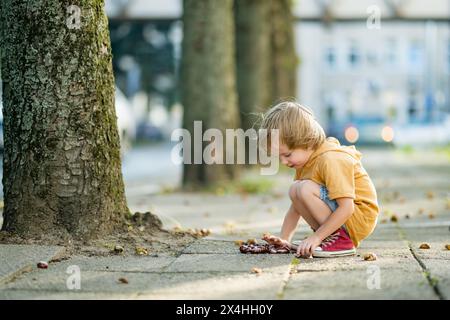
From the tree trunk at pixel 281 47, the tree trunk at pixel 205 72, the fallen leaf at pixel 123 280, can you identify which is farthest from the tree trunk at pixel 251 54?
the fallen leaf at pixel 123 280

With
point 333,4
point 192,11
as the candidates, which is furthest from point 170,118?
point 192,11

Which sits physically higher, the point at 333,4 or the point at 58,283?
the point at 333,4

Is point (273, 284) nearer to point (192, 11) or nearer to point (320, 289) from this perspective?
point (320, 289)

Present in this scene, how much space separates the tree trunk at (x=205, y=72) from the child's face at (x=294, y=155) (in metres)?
6.28

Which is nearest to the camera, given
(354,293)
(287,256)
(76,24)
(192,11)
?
(354,293)

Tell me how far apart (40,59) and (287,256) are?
203 cm

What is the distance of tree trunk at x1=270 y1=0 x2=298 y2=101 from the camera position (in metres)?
19.3

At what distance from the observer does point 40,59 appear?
557 cm

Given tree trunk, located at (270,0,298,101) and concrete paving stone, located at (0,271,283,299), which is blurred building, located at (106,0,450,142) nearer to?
tree trunk, located at (270,0,298,101)

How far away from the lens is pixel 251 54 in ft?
55.3

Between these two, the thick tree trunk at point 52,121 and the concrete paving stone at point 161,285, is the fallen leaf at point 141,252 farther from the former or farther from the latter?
the concrete paving stone at point 161,285

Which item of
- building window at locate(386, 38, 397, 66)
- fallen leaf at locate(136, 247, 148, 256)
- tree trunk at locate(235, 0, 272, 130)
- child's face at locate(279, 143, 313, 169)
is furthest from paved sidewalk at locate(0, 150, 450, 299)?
building window at locate(386, 38, 397, 66)

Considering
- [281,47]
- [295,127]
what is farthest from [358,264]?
[281,47]

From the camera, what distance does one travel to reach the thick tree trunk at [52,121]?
219 inches
